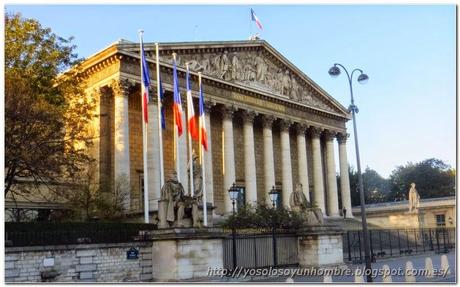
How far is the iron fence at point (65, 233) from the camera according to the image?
669 inches

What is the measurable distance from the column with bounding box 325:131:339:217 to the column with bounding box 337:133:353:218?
0.96m

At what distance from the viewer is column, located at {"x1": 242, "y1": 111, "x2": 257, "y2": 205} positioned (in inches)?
1652

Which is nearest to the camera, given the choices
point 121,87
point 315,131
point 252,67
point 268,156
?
Result: point 121,87

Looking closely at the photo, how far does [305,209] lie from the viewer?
24.8 metres

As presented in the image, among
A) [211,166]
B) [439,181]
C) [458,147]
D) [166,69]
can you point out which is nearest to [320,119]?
[211,166]

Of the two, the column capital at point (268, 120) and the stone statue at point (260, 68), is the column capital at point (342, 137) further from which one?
the stone statue at point (260, 68)

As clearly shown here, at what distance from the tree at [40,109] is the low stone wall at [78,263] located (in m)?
4.51

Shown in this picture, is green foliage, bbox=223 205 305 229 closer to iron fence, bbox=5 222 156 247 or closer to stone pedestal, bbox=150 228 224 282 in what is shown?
stone pedestal, bbox=150 228 224 282

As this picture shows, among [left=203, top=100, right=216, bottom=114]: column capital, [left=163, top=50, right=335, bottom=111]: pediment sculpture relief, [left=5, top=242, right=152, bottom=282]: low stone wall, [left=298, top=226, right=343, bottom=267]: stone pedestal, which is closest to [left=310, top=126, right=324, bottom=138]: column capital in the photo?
[left=163, top=50, right=335, bottom=111]: pediment sculpture relief

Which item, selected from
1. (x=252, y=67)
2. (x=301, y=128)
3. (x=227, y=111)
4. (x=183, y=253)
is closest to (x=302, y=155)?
(x=301, y=128)

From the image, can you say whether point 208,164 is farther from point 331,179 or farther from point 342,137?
point 342,137

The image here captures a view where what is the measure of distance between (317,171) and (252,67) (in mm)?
11882

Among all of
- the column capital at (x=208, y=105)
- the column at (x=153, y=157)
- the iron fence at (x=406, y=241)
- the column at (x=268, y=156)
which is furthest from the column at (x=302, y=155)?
the column at (x=153, y=157)

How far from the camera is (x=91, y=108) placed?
2839cm
